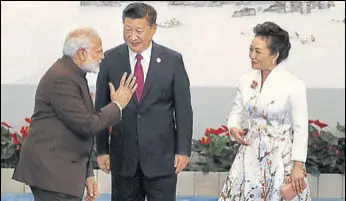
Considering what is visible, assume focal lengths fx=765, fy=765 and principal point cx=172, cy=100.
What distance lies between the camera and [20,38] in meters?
5.85

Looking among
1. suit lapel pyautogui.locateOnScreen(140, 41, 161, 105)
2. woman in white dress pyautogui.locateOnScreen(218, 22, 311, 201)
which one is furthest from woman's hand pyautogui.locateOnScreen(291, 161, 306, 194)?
suit lapel pyautogui.locateOnScreen(140, 41, 161, 105)

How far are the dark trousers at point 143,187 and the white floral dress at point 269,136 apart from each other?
27 centimetres

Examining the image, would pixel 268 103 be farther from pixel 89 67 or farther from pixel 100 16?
pixel 100 16

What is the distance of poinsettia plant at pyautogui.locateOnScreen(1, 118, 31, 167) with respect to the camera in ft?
18.5

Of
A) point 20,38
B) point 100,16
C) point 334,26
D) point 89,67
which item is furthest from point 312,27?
point 89,67

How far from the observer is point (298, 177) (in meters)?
3.50

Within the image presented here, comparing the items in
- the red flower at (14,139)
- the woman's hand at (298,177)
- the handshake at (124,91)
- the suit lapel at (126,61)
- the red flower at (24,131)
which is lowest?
the woman's hand at (298,177)

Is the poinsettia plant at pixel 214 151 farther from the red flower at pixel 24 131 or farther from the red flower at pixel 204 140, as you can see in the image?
the red flower at pixel 24 131

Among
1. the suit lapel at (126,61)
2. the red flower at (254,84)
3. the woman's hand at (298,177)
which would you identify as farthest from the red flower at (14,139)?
the woman's hand at (298,177)

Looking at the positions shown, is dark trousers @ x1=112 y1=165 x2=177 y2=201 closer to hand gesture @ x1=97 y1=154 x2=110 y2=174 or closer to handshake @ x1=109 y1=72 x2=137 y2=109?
hand gesture @ x1=97 y1=154 x2=110 y2=174

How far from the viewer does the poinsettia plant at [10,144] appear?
5.63 metres

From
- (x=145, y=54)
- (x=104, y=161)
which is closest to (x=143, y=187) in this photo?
(x=104, y=161)

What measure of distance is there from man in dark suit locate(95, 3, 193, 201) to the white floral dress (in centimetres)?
27

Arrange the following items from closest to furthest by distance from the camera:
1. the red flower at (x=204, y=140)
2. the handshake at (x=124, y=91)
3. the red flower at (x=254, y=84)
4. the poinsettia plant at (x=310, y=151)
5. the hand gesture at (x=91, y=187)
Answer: the handshake at (x=124, y=91), the hand gesture at (x=91, y=187), the red flower at (x=254, y=84), the poinsettia plant at (x=310, y=151), the red flower at (x=204, y=140)
